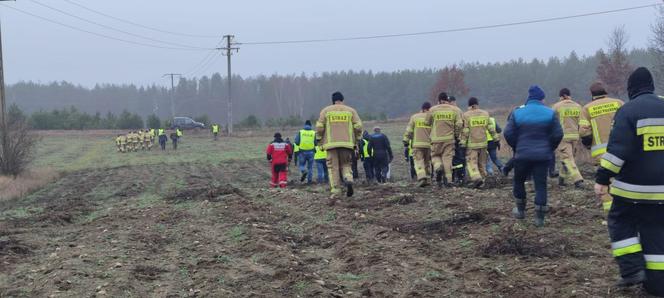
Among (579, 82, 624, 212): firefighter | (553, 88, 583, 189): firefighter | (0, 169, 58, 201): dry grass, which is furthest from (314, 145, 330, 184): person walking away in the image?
(0, 169, 58, 201): dry grass

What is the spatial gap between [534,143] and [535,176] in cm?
43

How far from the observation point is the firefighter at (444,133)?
1287 cm

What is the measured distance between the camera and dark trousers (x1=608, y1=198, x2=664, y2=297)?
5441mm

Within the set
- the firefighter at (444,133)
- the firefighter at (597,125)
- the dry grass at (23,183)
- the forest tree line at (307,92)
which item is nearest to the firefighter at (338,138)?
the firefighter at (444,133)

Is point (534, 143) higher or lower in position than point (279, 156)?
higher

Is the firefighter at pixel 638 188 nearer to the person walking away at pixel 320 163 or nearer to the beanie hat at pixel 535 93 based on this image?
the beanie hat at pixel 535 93

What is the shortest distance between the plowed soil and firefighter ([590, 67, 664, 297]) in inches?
10.5

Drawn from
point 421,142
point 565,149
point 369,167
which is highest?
point 421,142

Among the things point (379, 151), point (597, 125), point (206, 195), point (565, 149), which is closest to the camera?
point (597, 125)

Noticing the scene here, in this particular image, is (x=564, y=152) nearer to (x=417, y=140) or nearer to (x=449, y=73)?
(x=417, y=140)

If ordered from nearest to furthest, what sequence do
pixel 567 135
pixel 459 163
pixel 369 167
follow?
1. pixel 567 135
2. pixel 459 163
3. pixel 369 167

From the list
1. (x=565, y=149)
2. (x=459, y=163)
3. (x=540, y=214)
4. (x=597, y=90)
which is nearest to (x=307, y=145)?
(x=459, y=163)

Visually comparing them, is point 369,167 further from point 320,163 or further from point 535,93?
point 535,93

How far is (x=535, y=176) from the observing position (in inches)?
337
